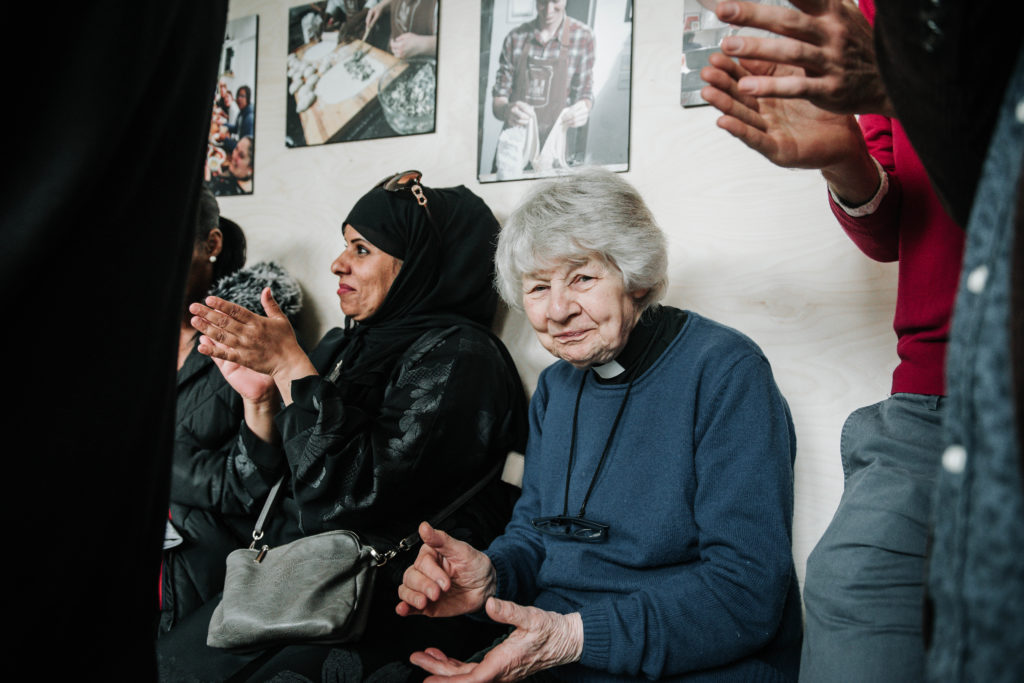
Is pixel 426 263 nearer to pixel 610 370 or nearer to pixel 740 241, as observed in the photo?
pixel 610 370

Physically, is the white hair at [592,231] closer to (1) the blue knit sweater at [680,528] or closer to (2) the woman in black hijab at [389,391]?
(1) the blue knit sweater at [680,528]

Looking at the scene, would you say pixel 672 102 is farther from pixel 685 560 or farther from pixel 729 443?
pixel 685 560

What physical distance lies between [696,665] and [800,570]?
49 cm

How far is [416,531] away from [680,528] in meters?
0.53

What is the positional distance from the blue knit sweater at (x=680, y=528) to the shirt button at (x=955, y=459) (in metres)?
0.66

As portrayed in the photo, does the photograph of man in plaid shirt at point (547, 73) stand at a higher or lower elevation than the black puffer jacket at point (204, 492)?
higher

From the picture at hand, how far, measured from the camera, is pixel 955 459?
347 mm

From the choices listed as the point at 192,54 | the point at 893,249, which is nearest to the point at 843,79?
the point at 893,249

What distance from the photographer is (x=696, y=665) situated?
3.13 feet

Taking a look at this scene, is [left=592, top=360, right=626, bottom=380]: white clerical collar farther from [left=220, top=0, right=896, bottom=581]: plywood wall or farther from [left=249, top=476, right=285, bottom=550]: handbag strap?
[left=249, top=476, right=285, bottom=550]: handbag strap

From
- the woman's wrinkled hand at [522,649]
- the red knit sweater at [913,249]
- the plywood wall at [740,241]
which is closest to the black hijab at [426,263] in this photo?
the plywood wall at [740,241]

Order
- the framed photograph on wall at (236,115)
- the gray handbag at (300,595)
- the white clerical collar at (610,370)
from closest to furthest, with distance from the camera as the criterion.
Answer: the gray handbag at (300,595) < the white clerical collar at (610,370) < the framed photograph on wall at (236,115)

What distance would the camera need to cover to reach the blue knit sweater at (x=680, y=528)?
37.5 inches

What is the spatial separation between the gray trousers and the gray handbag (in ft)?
2.28
